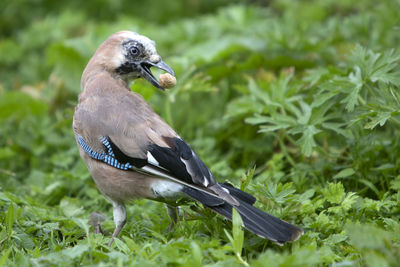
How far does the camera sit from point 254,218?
3.63 metres

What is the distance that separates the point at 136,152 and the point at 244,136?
78.2 inches

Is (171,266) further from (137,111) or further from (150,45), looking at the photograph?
(150,45)

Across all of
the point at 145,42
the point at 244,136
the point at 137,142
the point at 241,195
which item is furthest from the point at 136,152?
the point at 244,136

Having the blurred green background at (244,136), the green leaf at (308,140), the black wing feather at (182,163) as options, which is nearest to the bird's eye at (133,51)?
the blurred green background at (244,136)

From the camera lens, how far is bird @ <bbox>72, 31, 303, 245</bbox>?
3.74 meters

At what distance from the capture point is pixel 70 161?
5613 mm

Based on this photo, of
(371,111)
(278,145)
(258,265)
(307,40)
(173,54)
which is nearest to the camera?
(258,265)

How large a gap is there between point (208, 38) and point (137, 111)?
3.57 m

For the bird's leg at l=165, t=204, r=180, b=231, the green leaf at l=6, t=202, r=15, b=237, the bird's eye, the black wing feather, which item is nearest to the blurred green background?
the green leaf at l=6, t=202, r=15, b=237

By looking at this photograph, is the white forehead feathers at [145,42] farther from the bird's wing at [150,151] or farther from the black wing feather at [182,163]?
the black wing feather at [182,163]

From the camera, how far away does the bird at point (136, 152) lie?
147 inches

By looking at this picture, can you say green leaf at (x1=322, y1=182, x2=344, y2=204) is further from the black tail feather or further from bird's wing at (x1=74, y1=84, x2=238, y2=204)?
bird's wing at (x1=74, y1=84, x2=238, y2=204)

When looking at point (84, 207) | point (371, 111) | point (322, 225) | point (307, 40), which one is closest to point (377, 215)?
point (322, 225)

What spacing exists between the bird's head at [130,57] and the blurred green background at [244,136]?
0.88ft
